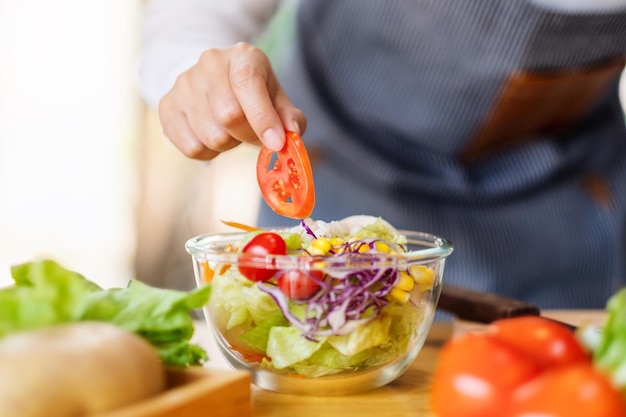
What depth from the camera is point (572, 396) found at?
→ 1.90 ft

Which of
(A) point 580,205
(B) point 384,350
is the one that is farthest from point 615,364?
(A) point 580,205

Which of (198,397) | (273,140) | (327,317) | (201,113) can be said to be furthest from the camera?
(201,113)

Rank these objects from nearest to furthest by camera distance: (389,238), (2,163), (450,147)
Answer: (389,238), (450,147), (2,163)

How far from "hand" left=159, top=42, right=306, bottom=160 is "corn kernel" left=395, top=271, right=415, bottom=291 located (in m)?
0.29

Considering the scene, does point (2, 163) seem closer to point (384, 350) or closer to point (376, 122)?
point (376, 122)

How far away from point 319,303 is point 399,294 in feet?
0.33

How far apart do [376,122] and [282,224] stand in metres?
0.32

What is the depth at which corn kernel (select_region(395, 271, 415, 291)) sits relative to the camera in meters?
0.90

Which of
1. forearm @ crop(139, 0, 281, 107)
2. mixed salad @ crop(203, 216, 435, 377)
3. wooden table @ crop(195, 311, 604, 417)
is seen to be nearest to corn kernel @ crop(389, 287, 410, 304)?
mixed salad @ crop(203, 216, 435, 377)

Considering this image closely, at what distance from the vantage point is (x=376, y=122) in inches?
67.9

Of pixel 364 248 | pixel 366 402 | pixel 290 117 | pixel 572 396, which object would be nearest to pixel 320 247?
pixel 364 248

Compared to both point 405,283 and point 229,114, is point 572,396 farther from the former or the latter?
point 229,114

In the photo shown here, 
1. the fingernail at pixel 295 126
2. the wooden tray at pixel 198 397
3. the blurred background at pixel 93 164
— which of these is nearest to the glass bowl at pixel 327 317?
the wooden tray at pixel 198 397

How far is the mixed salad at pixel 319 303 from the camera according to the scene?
87cm
